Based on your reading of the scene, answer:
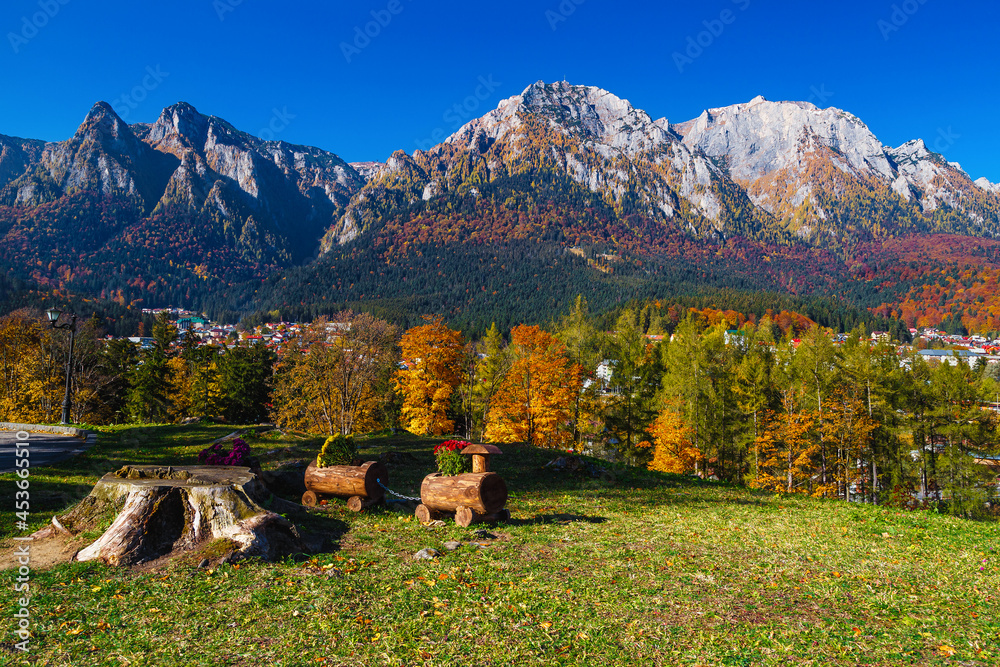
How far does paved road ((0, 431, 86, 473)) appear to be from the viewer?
17.4m

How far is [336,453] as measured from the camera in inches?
591

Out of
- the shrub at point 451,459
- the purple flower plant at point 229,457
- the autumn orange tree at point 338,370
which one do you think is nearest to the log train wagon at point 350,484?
the shrub at point 451,459

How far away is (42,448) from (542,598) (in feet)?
75.4

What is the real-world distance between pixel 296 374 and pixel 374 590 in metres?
38.6

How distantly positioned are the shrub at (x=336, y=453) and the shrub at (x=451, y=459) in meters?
3.07

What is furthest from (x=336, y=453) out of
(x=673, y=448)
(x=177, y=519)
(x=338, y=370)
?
(x=673, y=448)

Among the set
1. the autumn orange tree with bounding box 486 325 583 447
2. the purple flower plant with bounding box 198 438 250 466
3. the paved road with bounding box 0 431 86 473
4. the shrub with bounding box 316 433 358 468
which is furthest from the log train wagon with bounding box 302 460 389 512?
the autumn orange tree with bounding box 486 325 583 447

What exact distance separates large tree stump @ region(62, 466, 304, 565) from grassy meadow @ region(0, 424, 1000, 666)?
0.46 meters

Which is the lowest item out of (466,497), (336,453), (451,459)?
(466,497)

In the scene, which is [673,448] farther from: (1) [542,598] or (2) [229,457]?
(1) [542,598]

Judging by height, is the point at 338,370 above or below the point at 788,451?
above

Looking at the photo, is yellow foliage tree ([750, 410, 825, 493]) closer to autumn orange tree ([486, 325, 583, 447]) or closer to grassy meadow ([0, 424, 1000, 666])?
autumn orange tree ([486, 325, 583, 447])

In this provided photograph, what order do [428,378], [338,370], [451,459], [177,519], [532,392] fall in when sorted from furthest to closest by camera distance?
[532,392] → [338,370] → [428,378] → [451,459] → [177,519]

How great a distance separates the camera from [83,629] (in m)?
6.85
